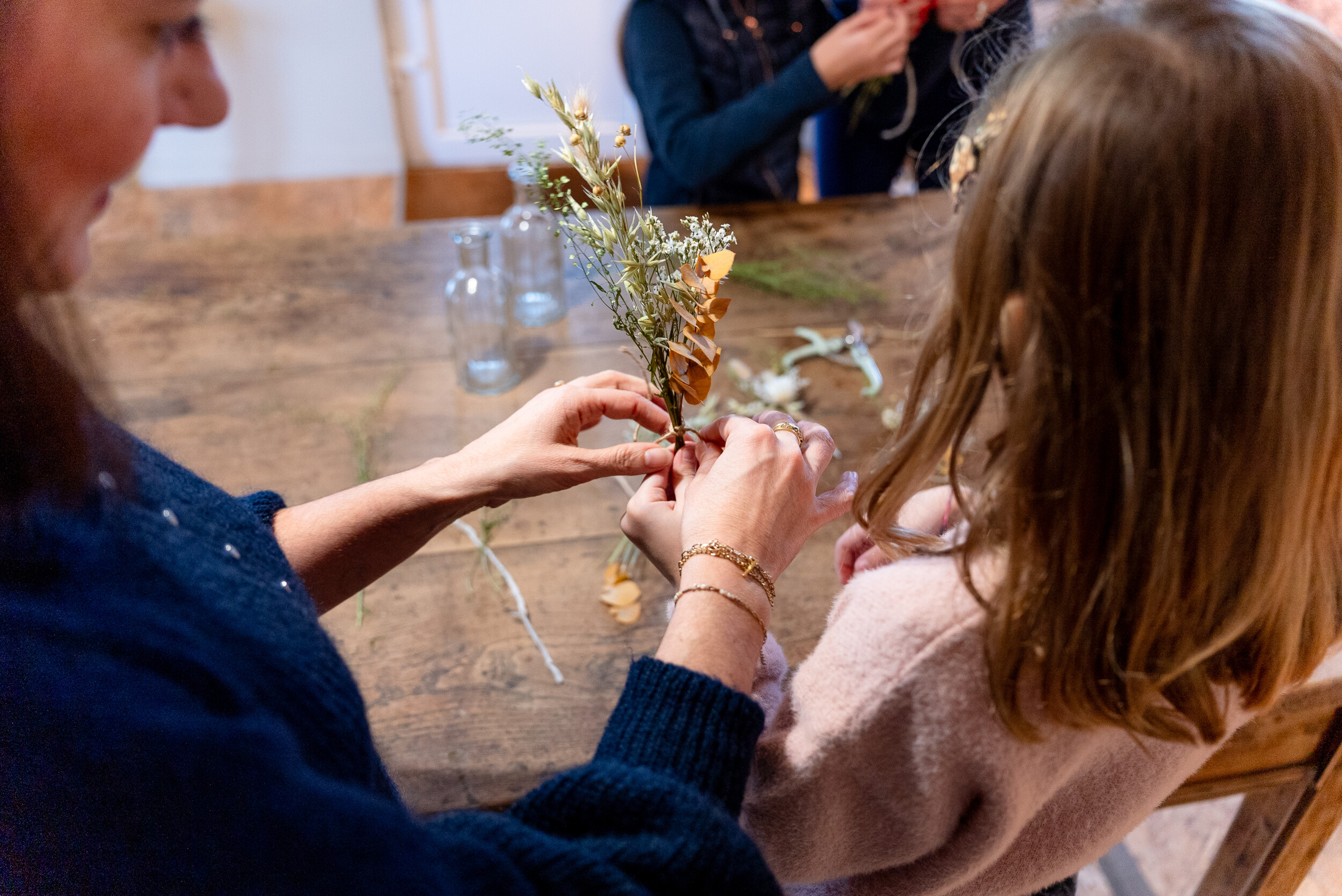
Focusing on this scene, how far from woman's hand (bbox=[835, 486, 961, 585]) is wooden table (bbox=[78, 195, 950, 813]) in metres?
0.07

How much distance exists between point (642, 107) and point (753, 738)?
1.71 metres

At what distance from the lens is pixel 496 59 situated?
11.1 ft

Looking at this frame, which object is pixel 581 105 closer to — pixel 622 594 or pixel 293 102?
pixel 622 594

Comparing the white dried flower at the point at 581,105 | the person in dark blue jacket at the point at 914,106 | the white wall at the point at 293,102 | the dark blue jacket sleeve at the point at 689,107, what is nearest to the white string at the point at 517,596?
the white dried flower at the point at 581,105

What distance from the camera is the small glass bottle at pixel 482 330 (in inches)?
55.6

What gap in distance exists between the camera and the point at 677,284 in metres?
0.79

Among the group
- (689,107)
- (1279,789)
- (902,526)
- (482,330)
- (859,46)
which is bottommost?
(1279,789)

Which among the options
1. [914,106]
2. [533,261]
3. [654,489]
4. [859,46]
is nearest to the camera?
[654,489]

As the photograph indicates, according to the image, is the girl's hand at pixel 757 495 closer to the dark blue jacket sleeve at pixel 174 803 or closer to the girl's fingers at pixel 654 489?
the girl's fingers at pixel 654 489

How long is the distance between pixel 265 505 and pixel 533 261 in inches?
34.6

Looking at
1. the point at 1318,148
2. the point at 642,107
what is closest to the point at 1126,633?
the point at 1318,148

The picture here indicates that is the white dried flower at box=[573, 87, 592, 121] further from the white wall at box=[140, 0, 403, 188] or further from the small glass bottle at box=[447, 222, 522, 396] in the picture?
the white wall at box=[140, 0, 403, 188]

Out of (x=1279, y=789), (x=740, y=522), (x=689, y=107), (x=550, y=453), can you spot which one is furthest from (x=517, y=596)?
(x=689, y=107)

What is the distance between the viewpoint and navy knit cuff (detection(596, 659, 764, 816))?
2.08ft
